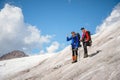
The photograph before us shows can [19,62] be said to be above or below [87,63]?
above

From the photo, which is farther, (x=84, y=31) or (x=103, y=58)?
(x=84, y=31)

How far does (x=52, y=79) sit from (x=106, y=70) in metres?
5.33

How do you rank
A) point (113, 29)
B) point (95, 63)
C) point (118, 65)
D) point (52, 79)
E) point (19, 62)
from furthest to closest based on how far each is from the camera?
point (19, 62), point (113, 29), point (52, 79), point (95, 63), point (118, 65)

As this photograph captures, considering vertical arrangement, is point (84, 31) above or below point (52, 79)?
above

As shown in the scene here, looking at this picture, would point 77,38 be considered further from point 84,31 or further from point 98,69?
point 98,69

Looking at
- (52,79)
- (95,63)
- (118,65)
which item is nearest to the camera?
(118,65)

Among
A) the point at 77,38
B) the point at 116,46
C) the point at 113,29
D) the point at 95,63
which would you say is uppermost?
the point at 113,29

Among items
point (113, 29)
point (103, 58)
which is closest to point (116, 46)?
point (103, 58)

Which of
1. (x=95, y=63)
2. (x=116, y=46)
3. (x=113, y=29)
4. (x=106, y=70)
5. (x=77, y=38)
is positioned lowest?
(x=106, y=70)

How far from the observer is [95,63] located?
1734 cm

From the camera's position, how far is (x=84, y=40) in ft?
65.7

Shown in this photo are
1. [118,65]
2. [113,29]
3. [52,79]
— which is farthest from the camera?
[113,29]

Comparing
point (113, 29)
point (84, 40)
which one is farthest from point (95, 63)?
point (113, 29)

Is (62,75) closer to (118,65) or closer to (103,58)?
(103,58)
